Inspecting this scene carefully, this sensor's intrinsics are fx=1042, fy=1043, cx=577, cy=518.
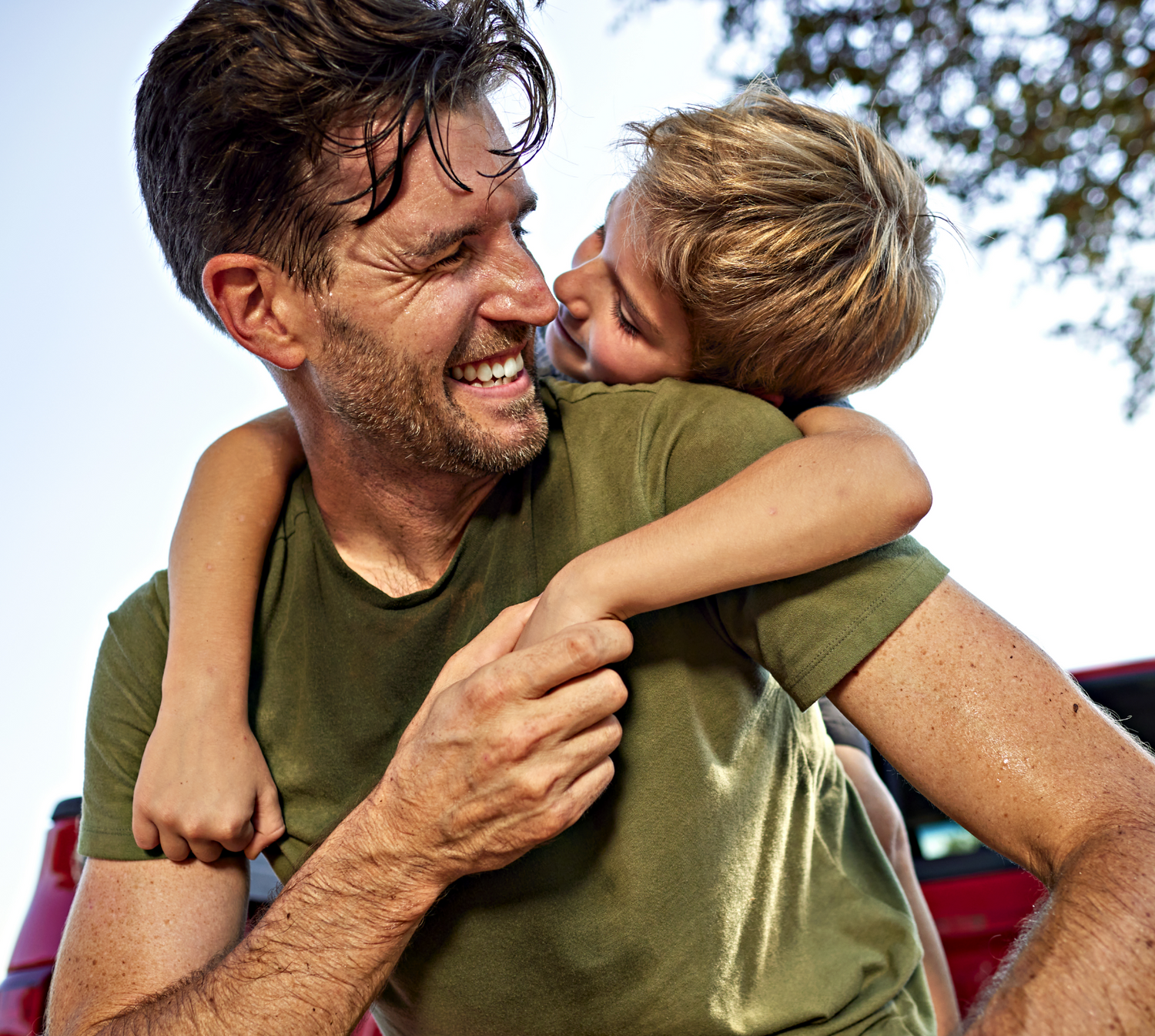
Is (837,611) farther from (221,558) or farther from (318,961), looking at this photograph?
(221,558)

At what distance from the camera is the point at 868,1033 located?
1631 millimetres

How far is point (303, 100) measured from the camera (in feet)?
5.47

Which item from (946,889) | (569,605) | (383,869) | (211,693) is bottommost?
(946,889)

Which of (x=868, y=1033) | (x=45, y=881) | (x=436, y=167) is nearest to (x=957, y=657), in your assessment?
(x=868, y=1033)

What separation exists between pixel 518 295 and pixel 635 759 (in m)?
0.80

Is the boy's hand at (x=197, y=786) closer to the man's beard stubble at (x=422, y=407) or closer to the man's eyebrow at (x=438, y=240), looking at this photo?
the man's beard stubble at (x=422, y=407)

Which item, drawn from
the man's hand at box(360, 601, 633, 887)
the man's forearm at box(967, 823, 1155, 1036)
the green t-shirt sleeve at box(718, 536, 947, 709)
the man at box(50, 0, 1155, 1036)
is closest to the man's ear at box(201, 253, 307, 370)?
the man at box(50, 0, 1155, 1036)

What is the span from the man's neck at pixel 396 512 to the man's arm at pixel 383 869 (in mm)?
312

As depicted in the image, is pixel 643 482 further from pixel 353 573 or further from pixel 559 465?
pixel 353 573

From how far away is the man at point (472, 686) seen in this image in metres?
1.41

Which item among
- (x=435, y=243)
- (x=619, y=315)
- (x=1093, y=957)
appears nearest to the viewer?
(x=1093, y=957)

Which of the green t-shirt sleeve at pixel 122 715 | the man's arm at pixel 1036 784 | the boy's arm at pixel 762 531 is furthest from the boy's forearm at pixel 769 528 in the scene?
the green t-shirt sleeve at pixel 122 715

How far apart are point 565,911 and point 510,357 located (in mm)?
920

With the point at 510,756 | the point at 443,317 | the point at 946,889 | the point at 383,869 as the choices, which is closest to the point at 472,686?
the point at 510,756
